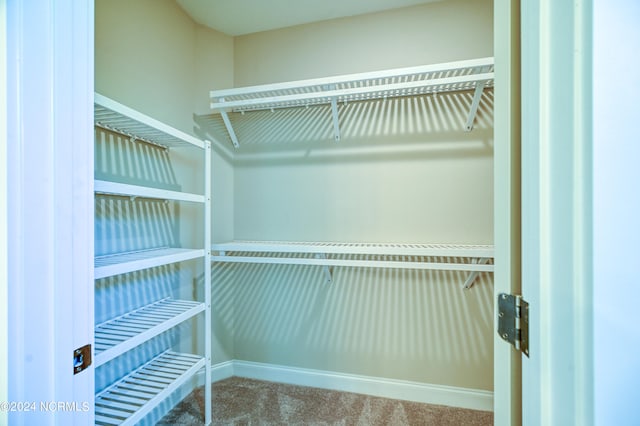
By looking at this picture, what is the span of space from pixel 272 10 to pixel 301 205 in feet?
3.70

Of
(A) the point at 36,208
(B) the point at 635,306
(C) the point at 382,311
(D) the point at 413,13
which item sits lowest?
(C) the point at 382,311

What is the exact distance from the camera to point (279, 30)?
1757 mm

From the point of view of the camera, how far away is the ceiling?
5.02 ft

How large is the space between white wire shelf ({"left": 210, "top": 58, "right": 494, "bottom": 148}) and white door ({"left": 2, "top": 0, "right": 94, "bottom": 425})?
1025 mm

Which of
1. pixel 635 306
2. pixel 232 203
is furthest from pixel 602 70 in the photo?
pixel 232 203

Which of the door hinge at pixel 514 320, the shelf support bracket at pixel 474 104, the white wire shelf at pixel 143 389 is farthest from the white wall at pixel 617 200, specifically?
the white wire shelf at pixel 143 389

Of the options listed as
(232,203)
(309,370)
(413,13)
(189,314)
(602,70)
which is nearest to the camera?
(602,70)

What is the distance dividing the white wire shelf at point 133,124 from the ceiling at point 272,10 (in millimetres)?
813

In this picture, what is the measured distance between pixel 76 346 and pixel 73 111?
0.45 m

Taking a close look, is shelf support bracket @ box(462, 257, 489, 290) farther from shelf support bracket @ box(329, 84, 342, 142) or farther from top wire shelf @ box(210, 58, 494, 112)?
shelf support bracket @ box(329, 84, 342, 142)

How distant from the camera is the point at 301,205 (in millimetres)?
1747

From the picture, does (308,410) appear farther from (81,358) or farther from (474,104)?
(474,104)

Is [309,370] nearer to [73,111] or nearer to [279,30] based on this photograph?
[73,111]

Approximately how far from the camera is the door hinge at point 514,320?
0.41 meters
